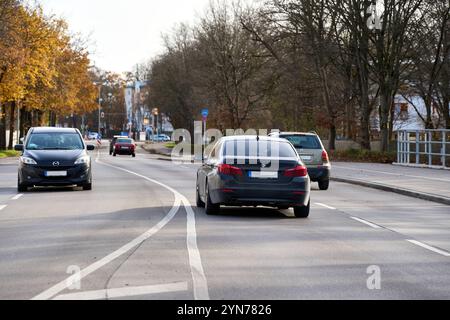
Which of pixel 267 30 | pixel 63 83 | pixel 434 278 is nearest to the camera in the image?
pixel 434 278

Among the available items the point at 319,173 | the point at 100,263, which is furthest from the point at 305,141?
the point at 100,263

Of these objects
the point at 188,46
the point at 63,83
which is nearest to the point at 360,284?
the point at 63,83

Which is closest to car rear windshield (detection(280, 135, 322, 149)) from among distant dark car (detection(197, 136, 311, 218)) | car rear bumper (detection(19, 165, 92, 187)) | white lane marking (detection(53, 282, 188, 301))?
car rear bumper (detection(19, 165, 92, 187))

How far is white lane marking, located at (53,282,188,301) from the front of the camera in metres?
7.22

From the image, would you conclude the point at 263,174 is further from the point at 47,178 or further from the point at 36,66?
the point at 36,66

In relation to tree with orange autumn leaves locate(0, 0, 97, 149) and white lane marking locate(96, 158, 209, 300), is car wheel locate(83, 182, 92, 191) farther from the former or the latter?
tree with orange autumn leaves locate(0, 0, 97, 149)

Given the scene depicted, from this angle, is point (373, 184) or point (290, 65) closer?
point (373, 184)

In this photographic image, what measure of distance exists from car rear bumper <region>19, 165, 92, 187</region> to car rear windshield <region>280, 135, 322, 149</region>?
6039mm

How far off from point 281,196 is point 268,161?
65cm

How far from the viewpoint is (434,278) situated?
28.3 ft

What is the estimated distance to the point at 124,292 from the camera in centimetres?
750

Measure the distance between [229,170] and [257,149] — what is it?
0.78 metres

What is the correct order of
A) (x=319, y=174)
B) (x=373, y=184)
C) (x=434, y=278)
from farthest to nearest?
(x=373, y=184), (x=319, y=174), (x=434, y=278)
